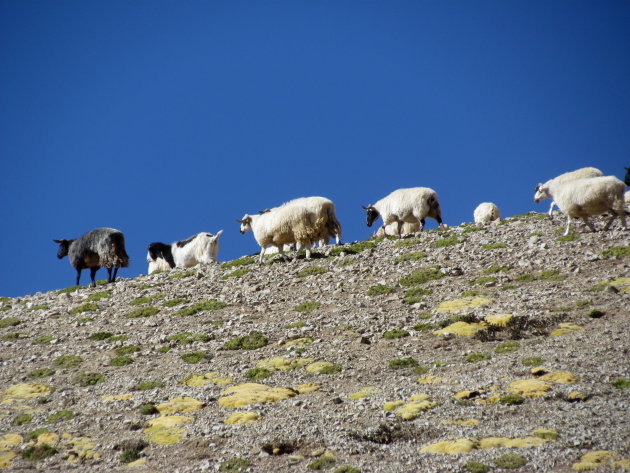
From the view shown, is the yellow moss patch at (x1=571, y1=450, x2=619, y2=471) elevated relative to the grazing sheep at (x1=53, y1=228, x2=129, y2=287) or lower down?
lower down

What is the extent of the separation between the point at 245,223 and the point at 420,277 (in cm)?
1183

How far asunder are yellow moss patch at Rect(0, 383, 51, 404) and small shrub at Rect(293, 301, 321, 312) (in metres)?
8.52

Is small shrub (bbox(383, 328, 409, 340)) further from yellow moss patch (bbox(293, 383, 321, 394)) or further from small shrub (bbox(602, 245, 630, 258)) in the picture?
small shrub (bbox(602, 245, 630, 258))

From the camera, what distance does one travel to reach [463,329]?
17.4 meters

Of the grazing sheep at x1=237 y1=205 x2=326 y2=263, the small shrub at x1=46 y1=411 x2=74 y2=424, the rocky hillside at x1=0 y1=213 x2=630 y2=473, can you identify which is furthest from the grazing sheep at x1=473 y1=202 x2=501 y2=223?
the small shrub at x1=46 y1=411 x2=74 y2=424

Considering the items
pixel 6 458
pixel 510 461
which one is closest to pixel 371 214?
pixel 6 458

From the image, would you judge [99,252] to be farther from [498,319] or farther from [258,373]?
[498,319]

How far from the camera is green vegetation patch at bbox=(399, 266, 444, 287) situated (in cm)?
2334

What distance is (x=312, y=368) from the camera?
16.2 metres

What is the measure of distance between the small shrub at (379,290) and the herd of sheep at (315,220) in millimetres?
5551

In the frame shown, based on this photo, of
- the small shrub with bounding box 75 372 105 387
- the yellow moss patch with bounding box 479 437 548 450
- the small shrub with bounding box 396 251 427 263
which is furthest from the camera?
the small shrub with bounding box 396 251 427 263

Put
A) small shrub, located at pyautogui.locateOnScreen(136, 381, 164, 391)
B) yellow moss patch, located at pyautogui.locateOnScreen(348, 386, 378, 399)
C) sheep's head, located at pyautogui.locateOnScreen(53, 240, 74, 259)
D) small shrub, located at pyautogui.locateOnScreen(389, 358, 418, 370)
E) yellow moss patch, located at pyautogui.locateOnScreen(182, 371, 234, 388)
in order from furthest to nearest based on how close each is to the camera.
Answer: sheep's head, located at pyautogui.locateOnScreen(53, 240, 74, 259)
small shrub, located at pyautogui.locateOnScreen(136, 381, 164, 391)
yellow moss patch, located at pyautogui.locateOnScreen(182, 371, 234, 388)
small shrub, located at pyautogui.locateOnScreen(389, 358, 418, 370)
yellow moss patch, located at pyautogui.locateOnScreen(348, 386, 378, 399)

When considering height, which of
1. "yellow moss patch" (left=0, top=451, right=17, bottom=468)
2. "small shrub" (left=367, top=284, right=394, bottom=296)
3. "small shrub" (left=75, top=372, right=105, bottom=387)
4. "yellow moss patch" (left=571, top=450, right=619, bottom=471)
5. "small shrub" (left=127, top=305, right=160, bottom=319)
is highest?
"small shrub" (left=127, top=305, right=160, bottom=319)

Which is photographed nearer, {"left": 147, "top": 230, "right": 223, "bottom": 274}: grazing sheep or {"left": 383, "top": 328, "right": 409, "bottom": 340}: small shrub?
{"left": 383, "top": 328, "right": 409, "bottom": 340}: small shrub
